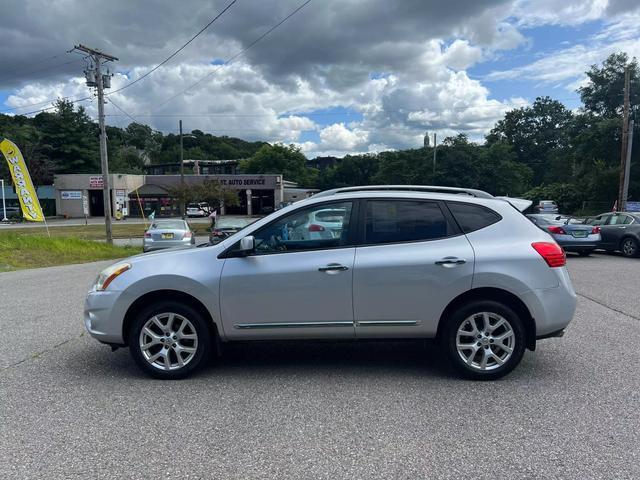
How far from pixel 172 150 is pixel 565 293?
128m

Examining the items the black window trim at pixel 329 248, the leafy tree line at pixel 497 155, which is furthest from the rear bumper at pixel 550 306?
the leafy tree line at pixel 497 155

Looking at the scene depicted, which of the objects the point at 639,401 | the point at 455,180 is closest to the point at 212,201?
the point at 455,180

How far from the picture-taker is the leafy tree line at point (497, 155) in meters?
47.9

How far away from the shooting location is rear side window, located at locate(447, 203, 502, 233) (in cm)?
471

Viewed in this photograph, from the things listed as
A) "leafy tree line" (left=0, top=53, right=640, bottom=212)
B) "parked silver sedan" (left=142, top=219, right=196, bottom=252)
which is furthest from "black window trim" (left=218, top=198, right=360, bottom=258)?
"leafy tree line" (left=0, top=53, right=640, bottom=212)

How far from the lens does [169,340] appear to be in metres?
4.63

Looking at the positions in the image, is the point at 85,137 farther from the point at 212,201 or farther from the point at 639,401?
the point at 639,401

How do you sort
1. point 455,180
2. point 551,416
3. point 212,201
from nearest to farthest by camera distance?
point 551,416, point 212,201, point 455,180

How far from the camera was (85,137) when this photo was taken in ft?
243

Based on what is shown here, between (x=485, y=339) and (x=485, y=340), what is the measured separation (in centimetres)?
1

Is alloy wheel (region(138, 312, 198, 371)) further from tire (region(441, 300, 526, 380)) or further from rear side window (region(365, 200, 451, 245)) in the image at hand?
tire (region(441, 300, 526, 380))

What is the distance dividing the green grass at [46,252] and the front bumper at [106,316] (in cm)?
1221

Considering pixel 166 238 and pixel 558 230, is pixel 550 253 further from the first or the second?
pixel 166 238

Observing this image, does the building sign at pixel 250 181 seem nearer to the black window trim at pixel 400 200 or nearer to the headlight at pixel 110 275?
the headlight at pixel 110 275
